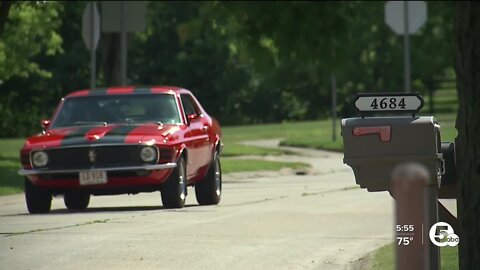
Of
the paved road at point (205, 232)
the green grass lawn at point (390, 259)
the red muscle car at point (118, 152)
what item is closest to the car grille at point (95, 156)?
the red muscle car at point (118, 152)

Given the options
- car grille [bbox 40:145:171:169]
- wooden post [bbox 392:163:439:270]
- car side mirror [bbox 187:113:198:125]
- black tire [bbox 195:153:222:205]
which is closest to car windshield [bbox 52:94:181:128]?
car side mirror [bbox 187:113:198:125]

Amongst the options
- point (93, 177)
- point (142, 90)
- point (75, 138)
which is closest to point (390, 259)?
point (93, 177)

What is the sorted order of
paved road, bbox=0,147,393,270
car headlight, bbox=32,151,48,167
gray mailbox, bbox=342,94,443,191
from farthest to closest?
car headlight, bbox=32,151,48,167 < paved road, bbox=0,147,393,270 < gray mailbox, bbox=342,94,443,191

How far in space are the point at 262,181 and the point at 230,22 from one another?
16.7 metres

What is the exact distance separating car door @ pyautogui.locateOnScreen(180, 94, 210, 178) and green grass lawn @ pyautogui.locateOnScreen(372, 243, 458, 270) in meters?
5.28

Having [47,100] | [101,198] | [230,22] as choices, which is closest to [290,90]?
[47,100]

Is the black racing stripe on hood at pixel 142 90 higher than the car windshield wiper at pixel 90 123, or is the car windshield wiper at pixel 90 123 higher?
the black racing stripe on hood at pixel 142 90

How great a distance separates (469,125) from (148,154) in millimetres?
9346

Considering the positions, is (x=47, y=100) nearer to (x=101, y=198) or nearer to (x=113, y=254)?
(x=101, y=198)

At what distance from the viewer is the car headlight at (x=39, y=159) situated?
56.5 ft

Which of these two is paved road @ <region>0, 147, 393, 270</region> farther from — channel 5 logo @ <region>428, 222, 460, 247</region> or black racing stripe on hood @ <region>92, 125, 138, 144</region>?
channel 5 logo @ <region>428, 222, 460, 247</region>

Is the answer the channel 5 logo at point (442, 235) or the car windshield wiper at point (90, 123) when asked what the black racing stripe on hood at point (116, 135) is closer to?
the car windshield wiper at point (90, 123)

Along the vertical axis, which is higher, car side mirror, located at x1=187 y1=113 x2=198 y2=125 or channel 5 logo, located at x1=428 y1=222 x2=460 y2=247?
channel 5 logo, located at x1=428 y1=222 x2=460 y2=247

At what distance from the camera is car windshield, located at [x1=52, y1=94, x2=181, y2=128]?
18.2m
